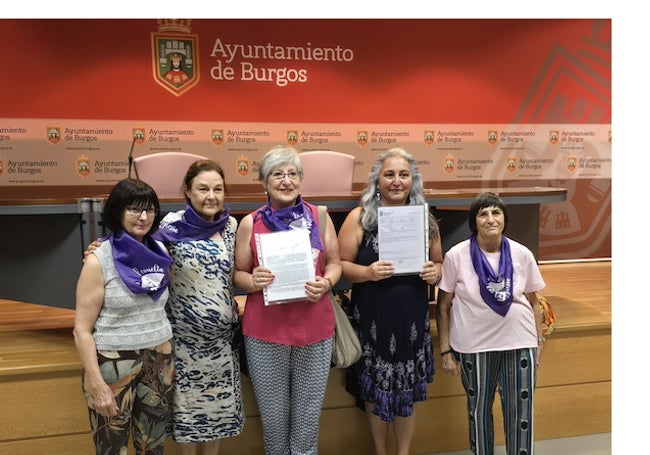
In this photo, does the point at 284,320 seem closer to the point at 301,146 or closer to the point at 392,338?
the point at 392,338

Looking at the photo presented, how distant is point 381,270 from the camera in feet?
6.50

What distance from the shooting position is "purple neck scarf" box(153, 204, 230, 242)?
1835mm

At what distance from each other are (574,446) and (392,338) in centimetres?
140

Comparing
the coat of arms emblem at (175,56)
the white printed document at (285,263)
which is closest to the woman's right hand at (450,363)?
the white printed document at (285,263)

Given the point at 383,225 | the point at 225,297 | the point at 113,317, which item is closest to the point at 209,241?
the point at 225,297

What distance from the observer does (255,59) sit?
5.04 metres

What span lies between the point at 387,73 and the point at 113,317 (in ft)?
14.2

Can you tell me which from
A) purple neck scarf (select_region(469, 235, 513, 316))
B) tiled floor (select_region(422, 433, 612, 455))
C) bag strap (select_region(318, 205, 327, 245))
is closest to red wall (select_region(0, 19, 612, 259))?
tiled floor (select_region(422, 433, 612, 455))

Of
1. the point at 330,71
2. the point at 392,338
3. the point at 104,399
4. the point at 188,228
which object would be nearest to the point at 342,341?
the point at 392,338

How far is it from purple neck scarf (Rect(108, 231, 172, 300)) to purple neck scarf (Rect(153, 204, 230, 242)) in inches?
6.2

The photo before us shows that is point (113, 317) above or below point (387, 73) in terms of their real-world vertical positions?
below

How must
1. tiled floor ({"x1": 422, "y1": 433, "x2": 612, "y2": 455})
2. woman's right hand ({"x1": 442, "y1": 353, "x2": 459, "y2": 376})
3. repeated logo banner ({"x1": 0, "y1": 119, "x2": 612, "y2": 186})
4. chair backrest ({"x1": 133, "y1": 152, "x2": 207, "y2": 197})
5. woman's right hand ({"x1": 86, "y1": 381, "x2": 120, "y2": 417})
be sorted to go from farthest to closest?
repeated logo banner ({"x1": 0, "y1": 119, "x2": 612, "y2": 186}) < chair backrest ({"x1": 133, "y1": 152, "x2": 207, "y2": 197}) < tiled floor ({"x1": 422, "y1": 433, "x2": 612, "y2": 455}) < woman's right hand ({"x1": 442, "y1": 353, "x2": 459, "y2": 376}) < woman's right hand ({"x1": 86, "y1": 381, "x2": 120, "y2": 417})

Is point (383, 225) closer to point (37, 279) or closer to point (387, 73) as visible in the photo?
point (37, 279)

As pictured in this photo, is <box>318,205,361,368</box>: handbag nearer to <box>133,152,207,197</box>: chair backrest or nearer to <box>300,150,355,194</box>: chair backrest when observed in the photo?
<box>300,150,355,194</box>: chair backrest
